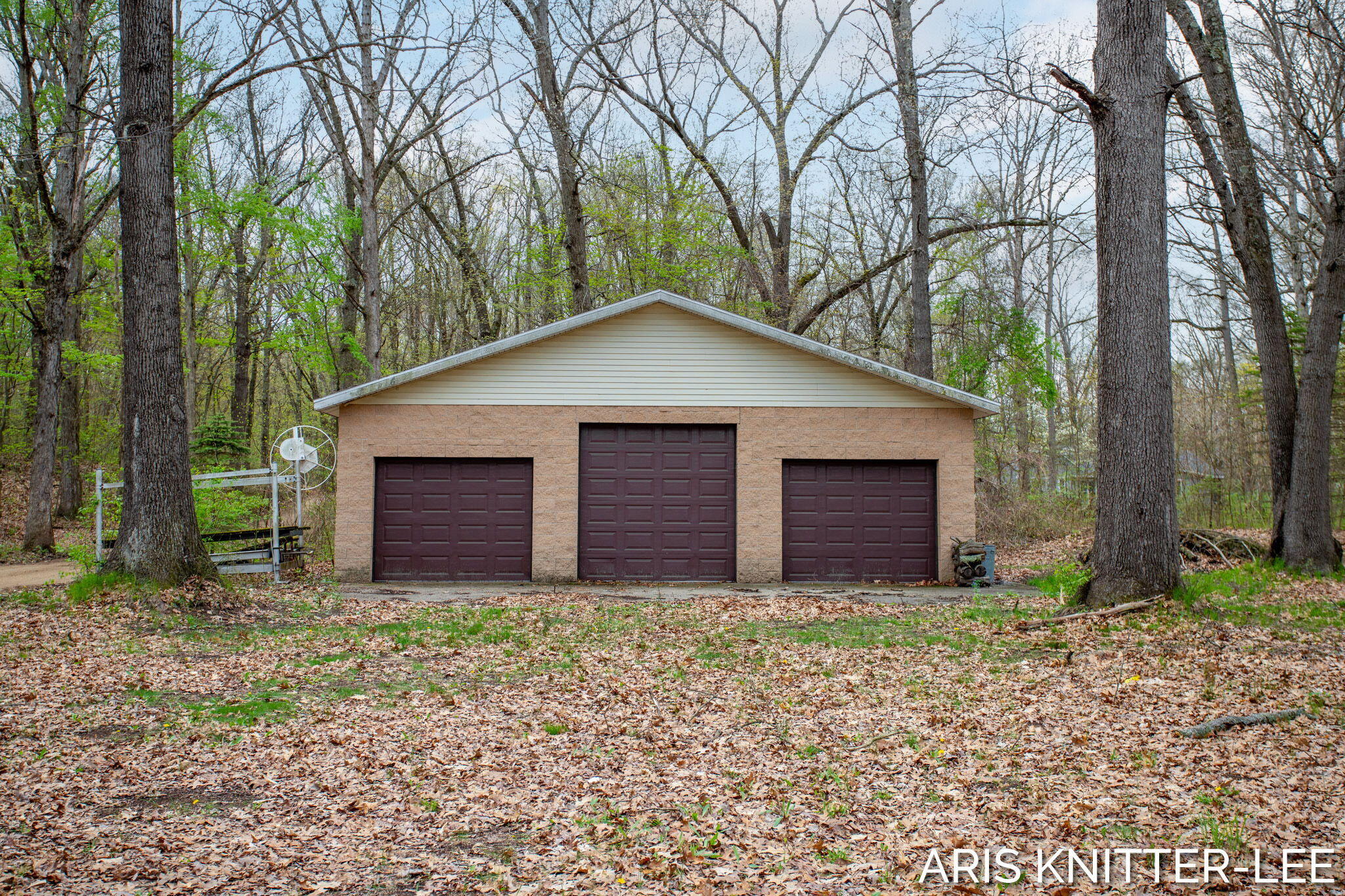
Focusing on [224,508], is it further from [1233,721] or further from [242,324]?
[1233,721]

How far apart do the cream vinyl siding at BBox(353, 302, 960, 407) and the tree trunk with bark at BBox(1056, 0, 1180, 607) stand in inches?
207

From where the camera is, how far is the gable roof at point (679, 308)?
43.8ft

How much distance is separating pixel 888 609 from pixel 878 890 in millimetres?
7703

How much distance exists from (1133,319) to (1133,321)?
0.02m

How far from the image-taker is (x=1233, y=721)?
517cm

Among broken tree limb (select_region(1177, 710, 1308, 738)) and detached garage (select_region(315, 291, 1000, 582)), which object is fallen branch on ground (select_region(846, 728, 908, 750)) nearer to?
broken tree limb (select_region(1177, 710, 1308, 738))

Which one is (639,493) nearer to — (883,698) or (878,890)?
(883,698)

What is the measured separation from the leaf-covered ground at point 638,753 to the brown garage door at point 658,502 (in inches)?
203

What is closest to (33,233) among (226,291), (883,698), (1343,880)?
(226,291)

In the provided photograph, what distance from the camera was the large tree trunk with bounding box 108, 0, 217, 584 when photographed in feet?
32.7

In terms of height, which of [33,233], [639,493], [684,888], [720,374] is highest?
[33,233]

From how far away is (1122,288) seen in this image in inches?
341

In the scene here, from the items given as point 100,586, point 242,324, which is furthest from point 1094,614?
A: point 242,324

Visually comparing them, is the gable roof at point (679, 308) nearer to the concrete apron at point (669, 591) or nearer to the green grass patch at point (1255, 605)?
the concrete apron at point (669, 591)
